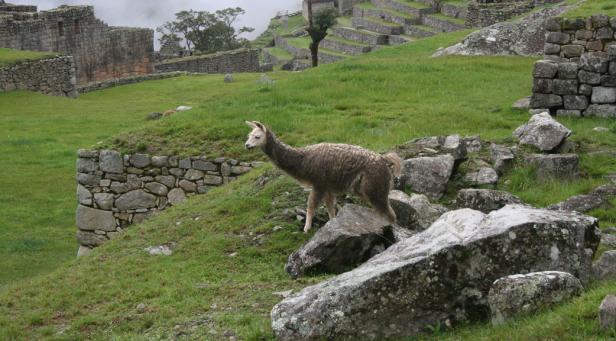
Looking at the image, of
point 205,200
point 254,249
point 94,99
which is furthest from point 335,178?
point 94,99

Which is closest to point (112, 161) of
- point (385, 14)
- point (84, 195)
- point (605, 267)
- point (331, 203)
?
point (84, 195)

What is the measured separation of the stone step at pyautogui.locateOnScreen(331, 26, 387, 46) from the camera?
49.8 metres

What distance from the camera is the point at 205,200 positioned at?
1373 centimetres

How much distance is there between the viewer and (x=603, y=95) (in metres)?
15.0

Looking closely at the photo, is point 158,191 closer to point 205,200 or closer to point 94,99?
point 205,200

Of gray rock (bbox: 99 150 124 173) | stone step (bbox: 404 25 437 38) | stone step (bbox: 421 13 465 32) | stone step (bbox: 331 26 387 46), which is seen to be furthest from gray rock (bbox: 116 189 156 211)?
stone step (bbox: 331 26 387 46)

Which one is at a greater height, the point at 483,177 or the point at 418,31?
the point at 418,31

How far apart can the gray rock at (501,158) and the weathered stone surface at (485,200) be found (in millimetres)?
1625

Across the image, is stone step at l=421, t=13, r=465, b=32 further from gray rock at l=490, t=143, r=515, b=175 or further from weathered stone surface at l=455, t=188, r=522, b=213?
weathered stone surface at l=455, t=188, r=522, b=213

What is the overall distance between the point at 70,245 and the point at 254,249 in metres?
7.79

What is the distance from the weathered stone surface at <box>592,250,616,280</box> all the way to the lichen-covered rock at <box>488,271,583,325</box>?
777 mm

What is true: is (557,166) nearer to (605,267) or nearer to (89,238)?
(605,267)

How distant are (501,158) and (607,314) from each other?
6.03m

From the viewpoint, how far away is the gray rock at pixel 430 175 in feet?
37.2
